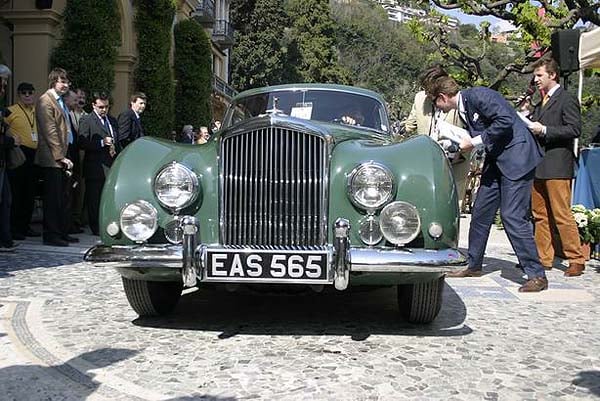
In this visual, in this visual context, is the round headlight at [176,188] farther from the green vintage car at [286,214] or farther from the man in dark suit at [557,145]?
the man in dark suit at [557,145]

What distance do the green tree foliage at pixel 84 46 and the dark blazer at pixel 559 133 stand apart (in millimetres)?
7762

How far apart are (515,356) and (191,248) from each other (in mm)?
1829

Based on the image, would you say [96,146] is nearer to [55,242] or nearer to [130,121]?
[130,121]

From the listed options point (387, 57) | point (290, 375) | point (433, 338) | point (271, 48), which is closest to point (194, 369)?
point (290, 375)

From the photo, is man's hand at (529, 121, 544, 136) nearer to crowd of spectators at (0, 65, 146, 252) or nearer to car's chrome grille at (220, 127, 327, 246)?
car's chrome grille at (220, 127, 327, 246)

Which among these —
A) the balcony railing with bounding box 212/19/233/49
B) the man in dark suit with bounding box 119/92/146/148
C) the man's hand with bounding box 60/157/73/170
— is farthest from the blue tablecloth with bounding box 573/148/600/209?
the balcony railing with bounding box 212/19/233/49

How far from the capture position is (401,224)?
10.7ft

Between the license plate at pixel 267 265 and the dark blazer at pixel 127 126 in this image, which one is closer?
the license plate at pixel 267 265

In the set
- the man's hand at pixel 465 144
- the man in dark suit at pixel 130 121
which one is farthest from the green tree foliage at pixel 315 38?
the man's hand at pixel 465 144

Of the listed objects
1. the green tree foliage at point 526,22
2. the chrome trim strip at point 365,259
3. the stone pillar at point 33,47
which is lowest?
the chrome trim strip at point 365,259

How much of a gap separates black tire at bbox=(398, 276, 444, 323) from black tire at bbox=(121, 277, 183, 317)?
148 cm

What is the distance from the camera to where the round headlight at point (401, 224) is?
3260 millimetres

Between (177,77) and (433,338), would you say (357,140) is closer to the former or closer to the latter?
(433,338)

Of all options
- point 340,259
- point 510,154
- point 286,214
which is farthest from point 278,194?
point 510,154
